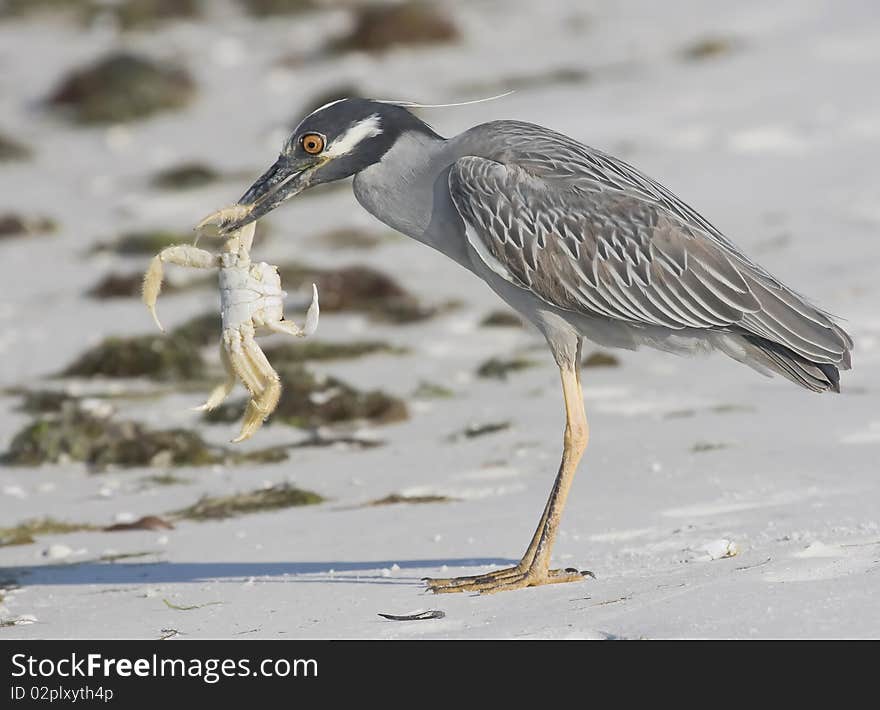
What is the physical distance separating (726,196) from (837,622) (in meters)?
12.3

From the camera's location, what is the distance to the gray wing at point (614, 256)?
319 inches

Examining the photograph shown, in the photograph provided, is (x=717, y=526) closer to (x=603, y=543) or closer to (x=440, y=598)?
(x=603, y=543)

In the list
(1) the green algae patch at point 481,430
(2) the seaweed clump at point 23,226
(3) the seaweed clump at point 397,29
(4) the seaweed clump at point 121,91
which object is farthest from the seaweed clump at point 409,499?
(3) the seaweed clump at point 397,29

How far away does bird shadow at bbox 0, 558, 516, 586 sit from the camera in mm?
8109

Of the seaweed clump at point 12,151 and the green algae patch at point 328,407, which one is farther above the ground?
the seaweed clump at point 12,151

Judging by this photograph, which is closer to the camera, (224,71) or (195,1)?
(224,71)

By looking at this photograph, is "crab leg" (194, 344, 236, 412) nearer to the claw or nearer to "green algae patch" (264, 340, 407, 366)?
the claw

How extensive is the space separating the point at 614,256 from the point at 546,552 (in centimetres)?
160

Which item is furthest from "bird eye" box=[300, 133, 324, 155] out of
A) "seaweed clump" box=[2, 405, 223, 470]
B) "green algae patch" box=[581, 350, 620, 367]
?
"green algae patch" box=[581, 350, 620, 367]

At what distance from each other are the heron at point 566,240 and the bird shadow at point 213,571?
68cm

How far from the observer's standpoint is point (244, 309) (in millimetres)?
8117

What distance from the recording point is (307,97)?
958 inches

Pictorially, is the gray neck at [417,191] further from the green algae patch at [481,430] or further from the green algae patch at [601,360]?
the green algae patch at [601,360]
